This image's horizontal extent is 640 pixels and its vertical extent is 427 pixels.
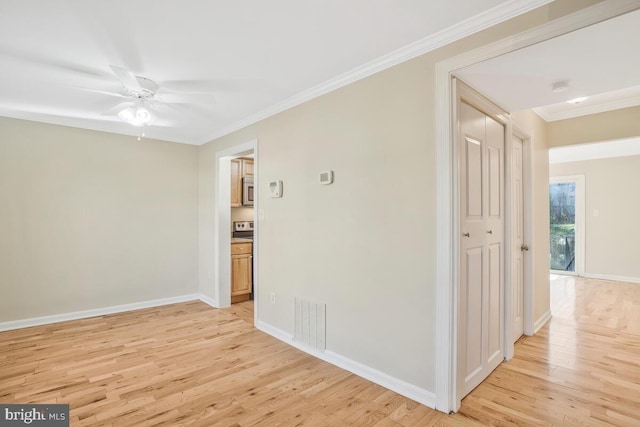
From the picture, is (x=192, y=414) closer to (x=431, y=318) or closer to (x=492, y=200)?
(x=431, y=318)

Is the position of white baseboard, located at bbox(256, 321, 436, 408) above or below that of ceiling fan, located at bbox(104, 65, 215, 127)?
below

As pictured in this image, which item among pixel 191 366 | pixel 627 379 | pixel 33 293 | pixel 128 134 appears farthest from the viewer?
pixel 128 134

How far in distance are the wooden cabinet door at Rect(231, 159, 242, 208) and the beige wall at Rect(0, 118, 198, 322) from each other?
635mm

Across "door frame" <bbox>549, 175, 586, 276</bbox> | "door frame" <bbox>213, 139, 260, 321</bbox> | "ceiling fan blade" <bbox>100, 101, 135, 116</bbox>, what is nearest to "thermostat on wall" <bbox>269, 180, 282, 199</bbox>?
"door frame" <bbox>213, 139, 260, 321</bbox>

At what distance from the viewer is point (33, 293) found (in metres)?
3.84

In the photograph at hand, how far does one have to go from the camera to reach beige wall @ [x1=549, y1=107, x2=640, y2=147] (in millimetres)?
3416

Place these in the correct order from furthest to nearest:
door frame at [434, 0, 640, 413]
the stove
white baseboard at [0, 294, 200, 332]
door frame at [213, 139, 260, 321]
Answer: the stove < door frame at [213, 139, 260, 321] < white baseboard at [0, 294, 200, 332] < door frame at [434, 0, 640, 413]

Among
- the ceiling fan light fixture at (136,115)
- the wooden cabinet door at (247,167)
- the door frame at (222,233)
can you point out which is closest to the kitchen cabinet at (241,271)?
the door frame at (222,233)

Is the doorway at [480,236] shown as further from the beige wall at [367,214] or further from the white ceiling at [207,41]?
the white ceiling at [207,41]

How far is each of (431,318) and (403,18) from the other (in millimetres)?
1951

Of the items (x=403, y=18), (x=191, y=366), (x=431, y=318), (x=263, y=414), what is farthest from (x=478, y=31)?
(x=191, y=366)

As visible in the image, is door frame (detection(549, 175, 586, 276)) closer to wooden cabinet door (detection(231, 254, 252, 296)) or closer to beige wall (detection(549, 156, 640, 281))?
beige wall (detection(549, 156, 640, 281))

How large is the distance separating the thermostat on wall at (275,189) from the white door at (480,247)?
1.90 meters

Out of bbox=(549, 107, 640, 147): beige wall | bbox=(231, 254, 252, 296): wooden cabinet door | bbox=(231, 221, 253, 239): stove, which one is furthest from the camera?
bbox=(231, 221, 253, 239): stove
